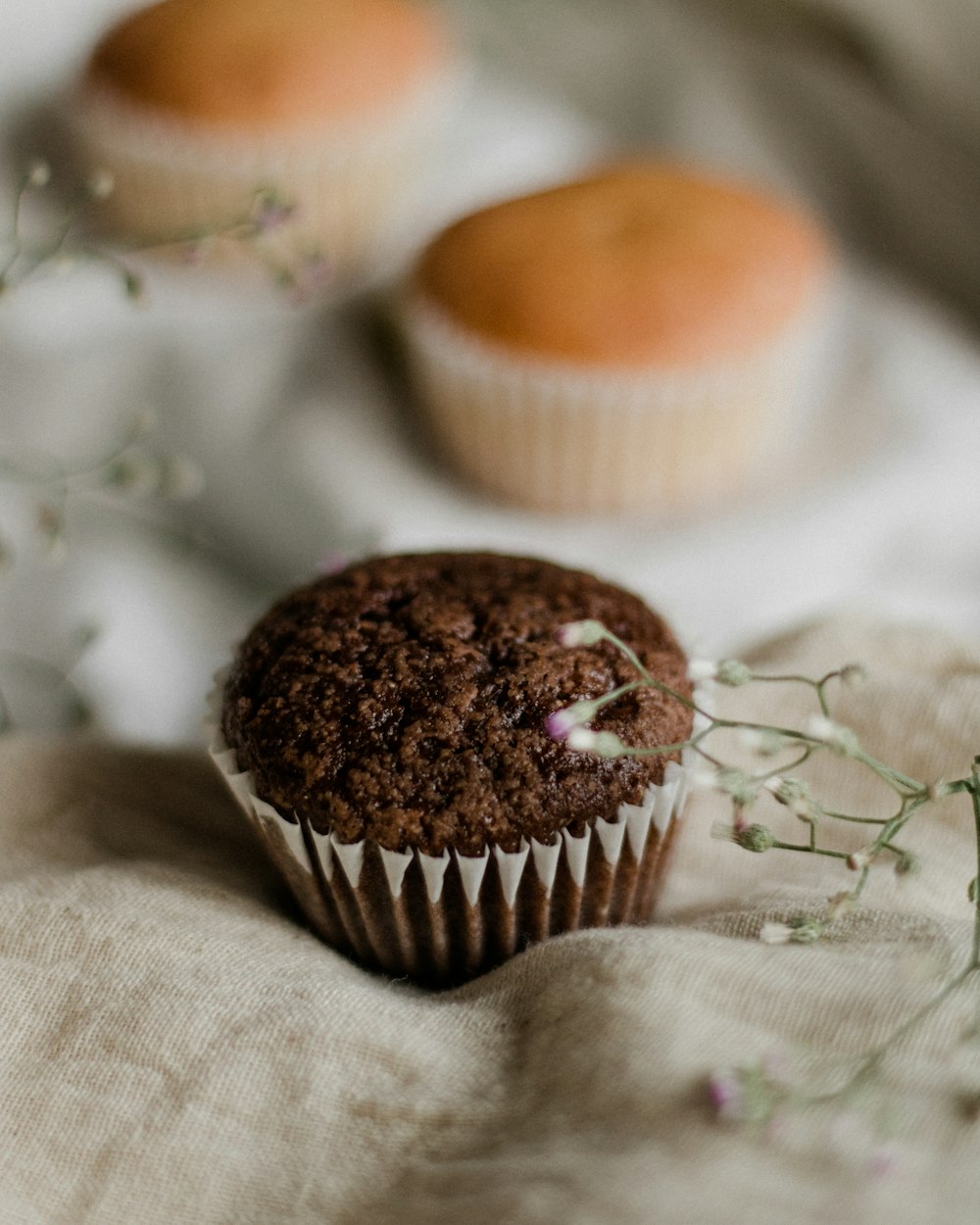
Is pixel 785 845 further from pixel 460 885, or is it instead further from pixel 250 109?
pixel 250 109

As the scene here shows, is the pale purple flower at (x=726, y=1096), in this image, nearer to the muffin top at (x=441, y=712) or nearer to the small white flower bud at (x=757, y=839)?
the small white flower bud at (x=757, y=839)

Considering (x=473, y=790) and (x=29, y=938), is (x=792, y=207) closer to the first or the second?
(x=473, y=790)

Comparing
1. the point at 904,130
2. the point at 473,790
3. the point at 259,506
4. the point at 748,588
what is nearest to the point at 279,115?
the point at 259,506

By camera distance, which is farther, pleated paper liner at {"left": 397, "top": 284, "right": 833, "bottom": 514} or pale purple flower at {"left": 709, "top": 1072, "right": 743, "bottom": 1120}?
pleated paper liner at {"left": 397, "top": 284, "right": 833, "bottom": 514}

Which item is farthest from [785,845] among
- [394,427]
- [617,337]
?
[394,427]

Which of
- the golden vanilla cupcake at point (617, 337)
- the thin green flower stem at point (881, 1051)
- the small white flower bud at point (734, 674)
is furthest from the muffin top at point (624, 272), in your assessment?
the thin green flower stem at point (881, 1051)

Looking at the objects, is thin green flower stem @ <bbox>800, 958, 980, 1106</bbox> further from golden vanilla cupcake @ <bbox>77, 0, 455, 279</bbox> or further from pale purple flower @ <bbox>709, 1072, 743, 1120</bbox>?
golden vanilla cupcake @ <bbox>77, 0, 455, 279</bbox>

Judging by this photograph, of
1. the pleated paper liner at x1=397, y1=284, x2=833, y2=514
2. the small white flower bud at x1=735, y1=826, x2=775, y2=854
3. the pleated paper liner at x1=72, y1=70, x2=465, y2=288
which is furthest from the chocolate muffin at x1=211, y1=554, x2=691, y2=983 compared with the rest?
the pleated paper liner at x1=72, y1=70, x2=465, y2=288
